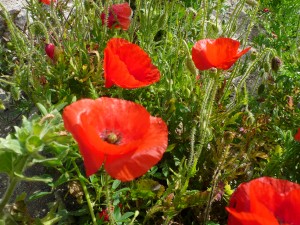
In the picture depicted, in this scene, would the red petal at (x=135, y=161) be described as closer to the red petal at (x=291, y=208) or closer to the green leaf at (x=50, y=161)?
the green leaf at (x=50, y=161)

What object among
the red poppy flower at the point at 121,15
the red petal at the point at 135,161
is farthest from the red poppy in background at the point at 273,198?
the red poppy flower at the point at 121,15

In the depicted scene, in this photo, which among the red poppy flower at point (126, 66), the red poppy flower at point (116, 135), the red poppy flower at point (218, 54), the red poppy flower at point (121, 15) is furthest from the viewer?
the red poppy flower at point (121, 15)

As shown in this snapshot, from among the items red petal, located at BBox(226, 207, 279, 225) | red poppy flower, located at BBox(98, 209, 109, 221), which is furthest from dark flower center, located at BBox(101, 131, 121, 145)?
red poppy flower, located at BBox(98, 209, 109, 221)

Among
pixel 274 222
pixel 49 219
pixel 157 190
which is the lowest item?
pixel 157 190

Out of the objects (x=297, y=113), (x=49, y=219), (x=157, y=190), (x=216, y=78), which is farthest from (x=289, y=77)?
(x=49, y=219)

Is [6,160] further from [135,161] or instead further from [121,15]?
[121,15]

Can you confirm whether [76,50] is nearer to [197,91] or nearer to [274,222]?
[197,91]
